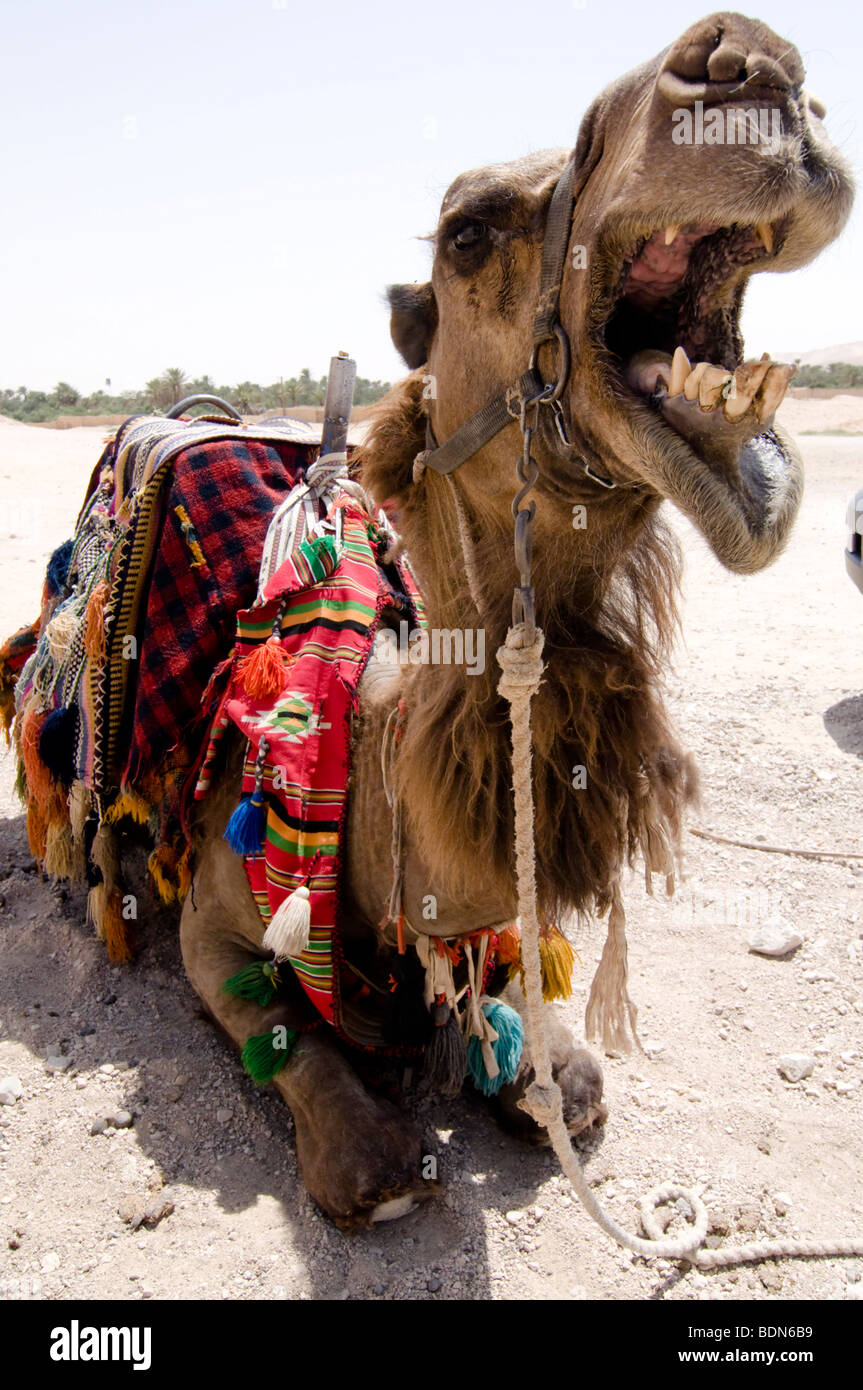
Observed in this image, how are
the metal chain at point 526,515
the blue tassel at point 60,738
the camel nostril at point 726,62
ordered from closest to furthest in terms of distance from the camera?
the camel nostril at point 726,62
the metal chain at point 526,515
the blue tassel at point 60,738

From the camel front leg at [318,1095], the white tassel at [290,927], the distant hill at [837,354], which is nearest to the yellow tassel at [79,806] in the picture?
the camel front leg at [318,1095]

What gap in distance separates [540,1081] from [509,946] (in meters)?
0.72

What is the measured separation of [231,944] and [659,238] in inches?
86.5

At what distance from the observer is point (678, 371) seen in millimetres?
1409

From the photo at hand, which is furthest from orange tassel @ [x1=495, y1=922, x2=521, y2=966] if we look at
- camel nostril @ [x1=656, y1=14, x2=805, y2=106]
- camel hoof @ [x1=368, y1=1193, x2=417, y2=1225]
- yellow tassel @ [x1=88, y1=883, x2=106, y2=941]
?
camel nostril @ [x1=656, y1=14, x2=805, y2=106]

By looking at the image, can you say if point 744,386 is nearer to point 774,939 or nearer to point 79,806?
point 774,939

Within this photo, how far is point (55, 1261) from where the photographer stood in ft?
7.33

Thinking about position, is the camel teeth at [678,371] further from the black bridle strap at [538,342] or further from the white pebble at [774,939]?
the white pebble at [774,939]

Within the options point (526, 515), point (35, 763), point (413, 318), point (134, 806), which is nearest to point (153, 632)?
point (134, 806)

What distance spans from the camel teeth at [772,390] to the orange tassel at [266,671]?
140 centimetres

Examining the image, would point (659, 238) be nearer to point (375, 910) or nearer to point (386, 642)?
point (386, 642)

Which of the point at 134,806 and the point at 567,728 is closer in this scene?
the point at 567,728

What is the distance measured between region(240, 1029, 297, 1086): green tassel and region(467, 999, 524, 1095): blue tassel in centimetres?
50

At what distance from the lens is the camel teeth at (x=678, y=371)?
140 cm
